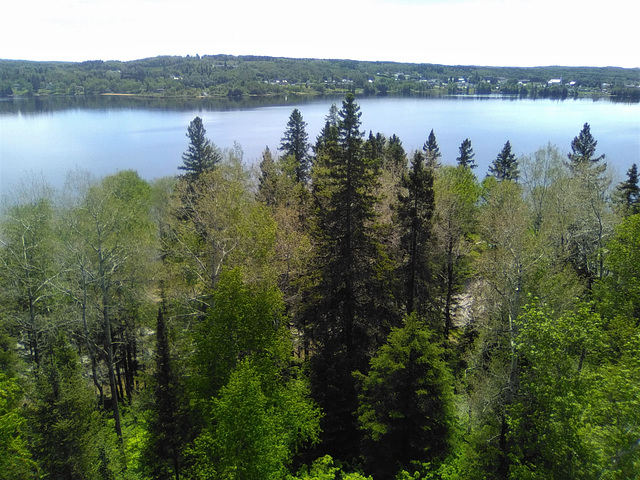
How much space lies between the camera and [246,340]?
46.1 ft

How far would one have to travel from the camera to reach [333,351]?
17734 mm

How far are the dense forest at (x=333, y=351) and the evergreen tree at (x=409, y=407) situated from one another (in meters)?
0.07

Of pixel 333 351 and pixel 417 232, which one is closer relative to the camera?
pixel 333 351

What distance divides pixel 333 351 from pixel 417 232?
286 inches

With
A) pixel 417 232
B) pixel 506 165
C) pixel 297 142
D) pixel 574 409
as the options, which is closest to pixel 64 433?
pixel 574 409

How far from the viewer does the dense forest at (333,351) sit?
10883mm

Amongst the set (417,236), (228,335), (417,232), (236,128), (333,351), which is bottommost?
(333,351)

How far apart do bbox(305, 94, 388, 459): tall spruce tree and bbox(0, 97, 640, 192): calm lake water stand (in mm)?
35660

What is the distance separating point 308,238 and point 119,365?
1460 centimetres

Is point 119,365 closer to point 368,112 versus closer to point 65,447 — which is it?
point 65,447

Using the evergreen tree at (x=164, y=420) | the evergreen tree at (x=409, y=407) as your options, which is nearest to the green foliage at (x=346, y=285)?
the evergreen tree at (x=409, y=407)

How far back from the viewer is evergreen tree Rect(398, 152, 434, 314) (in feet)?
67.8

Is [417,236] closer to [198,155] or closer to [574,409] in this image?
[574,409]

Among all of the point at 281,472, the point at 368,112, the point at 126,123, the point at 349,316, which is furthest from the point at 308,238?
the point at 368,112
